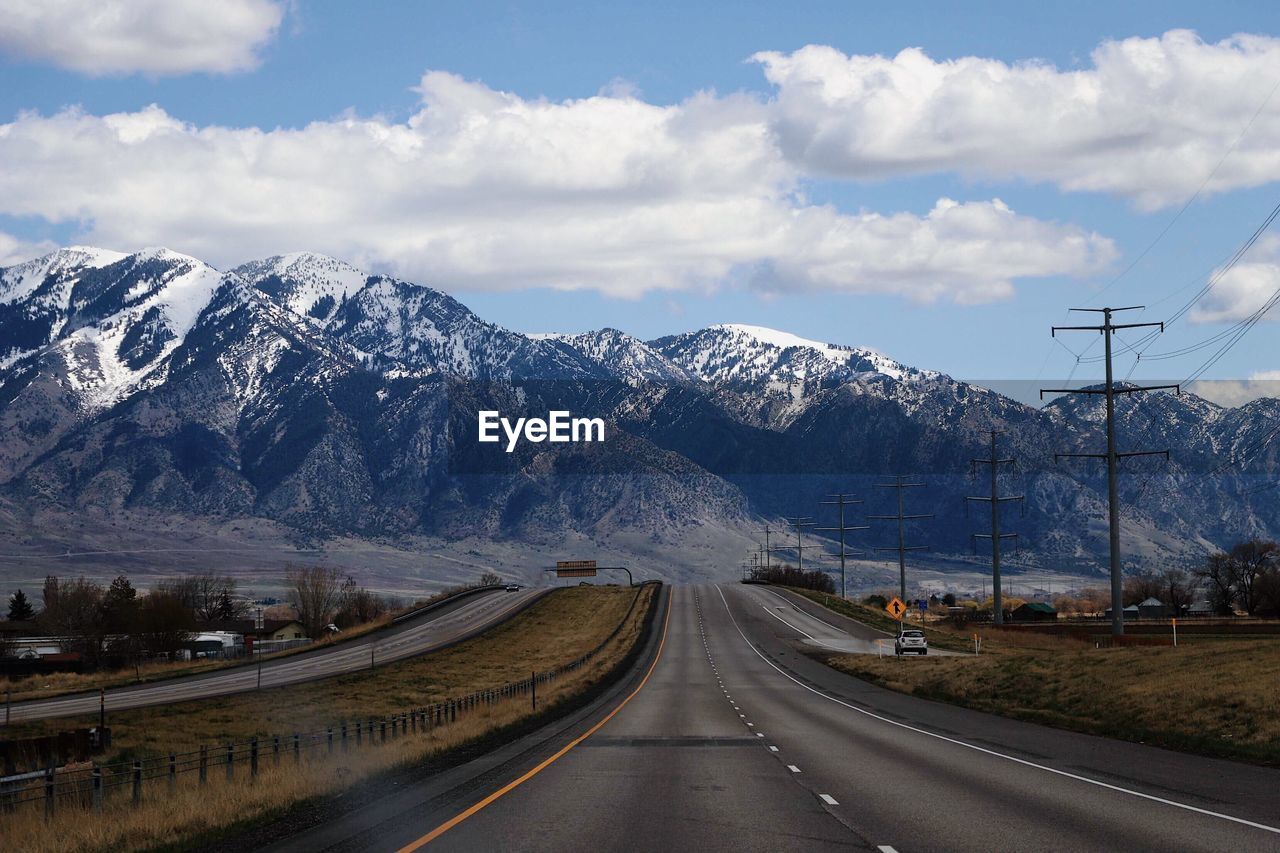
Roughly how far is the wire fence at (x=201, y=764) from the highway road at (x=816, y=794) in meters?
3.86

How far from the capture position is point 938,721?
4072 centimetres

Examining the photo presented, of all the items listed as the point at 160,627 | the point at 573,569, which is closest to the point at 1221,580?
the point at 573,569

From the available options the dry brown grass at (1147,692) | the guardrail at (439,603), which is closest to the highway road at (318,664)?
the guardrail at (439,603)

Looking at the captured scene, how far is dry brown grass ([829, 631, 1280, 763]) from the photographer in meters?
30.6

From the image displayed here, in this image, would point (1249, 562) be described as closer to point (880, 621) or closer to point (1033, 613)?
point (1033, 613)

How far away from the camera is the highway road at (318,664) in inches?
2729

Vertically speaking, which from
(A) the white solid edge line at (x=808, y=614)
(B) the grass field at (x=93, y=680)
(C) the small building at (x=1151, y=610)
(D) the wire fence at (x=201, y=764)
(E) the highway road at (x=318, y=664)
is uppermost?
(D) the wire fence at (x=201, y=764)

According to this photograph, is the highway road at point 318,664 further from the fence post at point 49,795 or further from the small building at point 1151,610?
the small building at point 1151,610

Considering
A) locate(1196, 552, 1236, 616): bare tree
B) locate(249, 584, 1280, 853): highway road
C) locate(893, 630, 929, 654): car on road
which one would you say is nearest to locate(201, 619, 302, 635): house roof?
locate(1196, 552, 1236, 616): bare tree

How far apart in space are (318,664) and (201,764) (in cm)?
7117

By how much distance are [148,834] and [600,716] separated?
26.4 meters

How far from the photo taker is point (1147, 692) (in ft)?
125

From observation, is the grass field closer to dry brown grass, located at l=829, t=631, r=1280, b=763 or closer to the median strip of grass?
the median strip of grass

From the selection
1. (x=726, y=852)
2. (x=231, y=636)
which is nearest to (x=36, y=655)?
A: (x=231, y=636)
